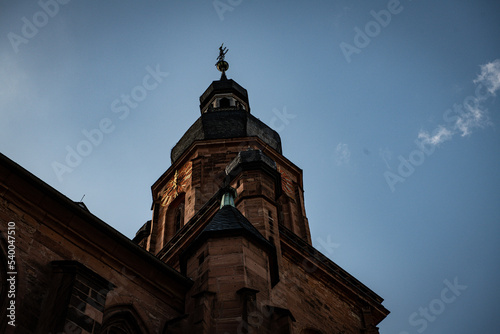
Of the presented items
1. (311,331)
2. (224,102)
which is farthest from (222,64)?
(311,331)

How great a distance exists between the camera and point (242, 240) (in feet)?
36.8

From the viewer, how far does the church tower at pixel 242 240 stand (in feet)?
32.7

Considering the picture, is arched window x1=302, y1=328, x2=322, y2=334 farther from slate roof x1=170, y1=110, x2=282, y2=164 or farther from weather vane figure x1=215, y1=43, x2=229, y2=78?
weather vane figure x1=215, y1=43, x2=229, y2=78

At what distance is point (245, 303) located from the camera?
975 centimetres

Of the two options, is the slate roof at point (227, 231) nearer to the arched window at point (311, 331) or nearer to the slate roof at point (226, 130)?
the arched window at point (311, 331)

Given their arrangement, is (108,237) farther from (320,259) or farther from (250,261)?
(320,259)

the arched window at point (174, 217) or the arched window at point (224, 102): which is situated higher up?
the arched window at point (224, 102)

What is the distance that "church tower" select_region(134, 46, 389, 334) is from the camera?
32.7 feet

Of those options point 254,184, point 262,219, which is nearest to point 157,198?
point 254,184

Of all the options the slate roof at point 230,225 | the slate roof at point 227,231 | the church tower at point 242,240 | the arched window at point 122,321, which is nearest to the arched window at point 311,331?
the church tower at point 242,240

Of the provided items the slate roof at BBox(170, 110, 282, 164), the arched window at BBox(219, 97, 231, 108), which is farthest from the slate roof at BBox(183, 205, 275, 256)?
the arched window at BBox(219, 97, 231, 108)

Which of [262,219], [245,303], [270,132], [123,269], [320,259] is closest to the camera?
[245,303]

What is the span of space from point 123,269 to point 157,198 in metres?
12.1

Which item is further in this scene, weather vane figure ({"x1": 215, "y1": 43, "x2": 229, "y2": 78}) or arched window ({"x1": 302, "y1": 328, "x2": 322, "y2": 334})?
weather vane figure ({"x1": 215, "y1": 43, "x2": 229, "y2": 78})
